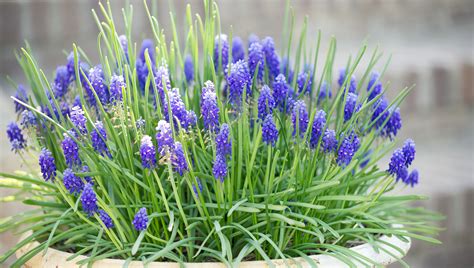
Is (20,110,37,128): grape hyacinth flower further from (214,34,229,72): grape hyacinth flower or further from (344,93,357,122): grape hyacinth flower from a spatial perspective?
(344,93,357,122): grape hyacinth flower

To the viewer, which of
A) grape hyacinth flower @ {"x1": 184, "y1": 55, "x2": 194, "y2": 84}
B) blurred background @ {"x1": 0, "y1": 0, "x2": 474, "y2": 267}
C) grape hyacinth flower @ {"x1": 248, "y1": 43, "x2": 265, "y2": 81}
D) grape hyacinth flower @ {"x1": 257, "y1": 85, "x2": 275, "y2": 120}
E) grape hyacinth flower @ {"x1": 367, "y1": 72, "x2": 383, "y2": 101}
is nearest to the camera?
grape hyacinth flower @ {"x1": 257, "y1": 85, "x2": 275, "y2": 120}

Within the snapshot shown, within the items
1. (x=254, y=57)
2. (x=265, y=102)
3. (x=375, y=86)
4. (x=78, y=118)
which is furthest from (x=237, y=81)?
(x=375, y=86)

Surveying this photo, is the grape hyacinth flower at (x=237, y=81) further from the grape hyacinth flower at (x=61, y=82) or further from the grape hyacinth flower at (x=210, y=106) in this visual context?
the grape hyacinth flower at (x=61, y=82)

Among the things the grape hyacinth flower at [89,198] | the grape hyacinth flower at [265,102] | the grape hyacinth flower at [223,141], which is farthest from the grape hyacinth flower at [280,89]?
the grape hyacinth flower at [89,198]

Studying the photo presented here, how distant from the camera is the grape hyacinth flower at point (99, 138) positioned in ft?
4.07

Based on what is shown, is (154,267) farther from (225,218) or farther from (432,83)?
(432,83)

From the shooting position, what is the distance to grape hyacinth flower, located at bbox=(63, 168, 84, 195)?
4.00 ft

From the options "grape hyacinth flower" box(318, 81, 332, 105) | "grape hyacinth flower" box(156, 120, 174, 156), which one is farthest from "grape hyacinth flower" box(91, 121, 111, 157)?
"grape hyacinth flower" box(318, 81, 332, 105)

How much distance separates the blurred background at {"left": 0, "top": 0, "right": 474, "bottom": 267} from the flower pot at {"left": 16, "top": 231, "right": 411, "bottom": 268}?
1.58 meters

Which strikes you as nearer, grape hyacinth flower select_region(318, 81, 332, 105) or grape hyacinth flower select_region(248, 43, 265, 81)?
grape hyacinth flower select_region(248, 43, 265, 81)

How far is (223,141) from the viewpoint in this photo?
1180 mm

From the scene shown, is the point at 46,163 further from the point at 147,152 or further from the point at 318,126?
the point at 318,126

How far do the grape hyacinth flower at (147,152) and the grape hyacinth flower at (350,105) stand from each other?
391 mm

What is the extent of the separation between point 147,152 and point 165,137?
1.5 inches
